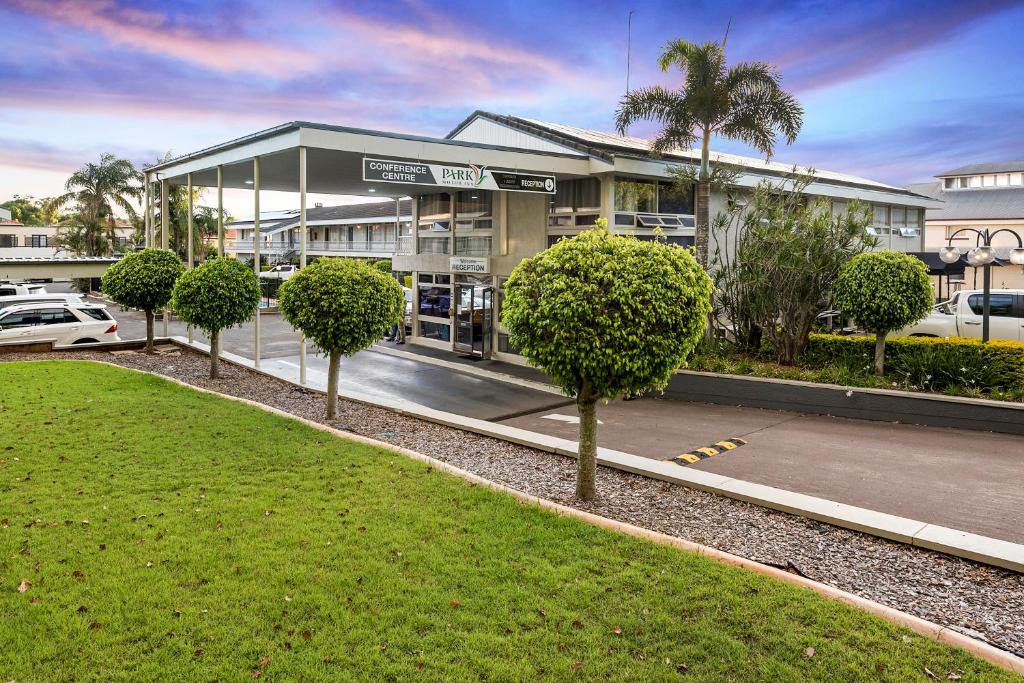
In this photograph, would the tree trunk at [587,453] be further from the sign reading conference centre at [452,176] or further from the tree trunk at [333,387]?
the sign reading conference centre at [452,176]

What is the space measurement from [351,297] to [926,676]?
885 cm

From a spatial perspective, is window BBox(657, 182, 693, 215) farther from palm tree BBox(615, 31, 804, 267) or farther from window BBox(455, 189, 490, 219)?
window BBox(455, 189, 490, 219)

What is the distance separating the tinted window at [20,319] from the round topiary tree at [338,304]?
10700 mm

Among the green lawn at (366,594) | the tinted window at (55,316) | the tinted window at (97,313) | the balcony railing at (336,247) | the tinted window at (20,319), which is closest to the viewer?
the green lawn at (366,594)

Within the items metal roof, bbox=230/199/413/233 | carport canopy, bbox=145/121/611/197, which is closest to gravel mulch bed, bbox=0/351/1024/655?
carport canopy, bbox=145/121/611/197

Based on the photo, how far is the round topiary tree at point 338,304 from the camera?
11.1m

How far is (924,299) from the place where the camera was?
13.1m

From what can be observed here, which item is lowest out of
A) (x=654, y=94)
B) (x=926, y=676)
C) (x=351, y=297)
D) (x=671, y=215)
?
(x=926, y=676)

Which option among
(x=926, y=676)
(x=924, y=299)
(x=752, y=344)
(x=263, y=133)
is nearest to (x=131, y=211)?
(x=263, y=133)

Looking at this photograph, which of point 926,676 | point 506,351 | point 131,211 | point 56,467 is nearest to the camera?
point 926,676

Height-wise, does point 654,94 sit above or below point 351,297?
above

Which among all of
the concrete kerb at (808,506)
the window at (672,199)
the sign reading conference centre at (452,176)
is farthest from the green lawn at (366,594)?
the window at (672,199)

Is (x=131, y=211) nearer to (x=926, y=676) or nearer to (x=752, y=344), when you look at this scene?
(x=752, y=344)

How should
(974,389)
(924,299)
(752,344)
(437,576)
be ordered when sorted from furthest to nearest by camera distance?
(752,344) → (924,299) → (974,389) → (437,576)
